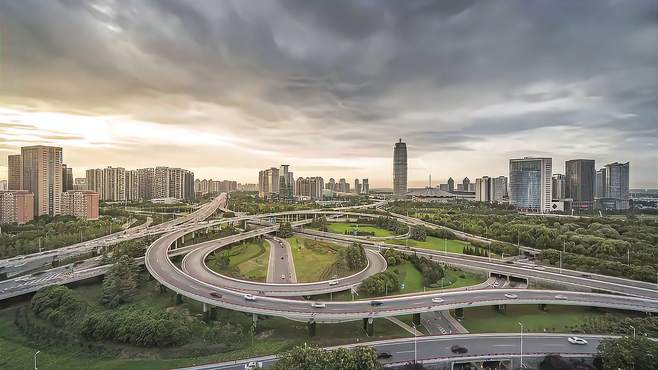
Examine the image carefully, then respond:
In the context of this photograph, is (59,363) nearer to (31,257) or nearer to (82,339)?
(82,339)

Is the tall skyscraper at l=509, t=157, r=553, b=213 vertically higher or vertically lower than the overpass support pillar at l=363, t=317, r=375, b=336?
higher

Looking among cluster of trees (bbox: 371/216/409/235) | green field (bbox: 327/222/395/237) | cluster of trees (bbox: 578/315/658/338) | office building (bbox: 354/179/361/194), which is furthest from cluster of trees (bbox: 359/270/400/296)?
office building (bbox: 354/179/361/194)

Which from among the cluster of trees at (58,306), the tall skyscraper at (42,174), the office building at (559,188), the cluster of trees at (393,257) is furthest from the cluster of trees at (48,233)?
the office building at (559,188)

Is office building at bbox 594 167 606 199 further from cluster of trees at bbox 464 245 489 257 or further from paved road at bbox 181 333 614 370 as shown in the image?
paved road at bbox 181 333 614 370

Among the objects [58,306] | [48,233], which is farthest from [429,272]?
[48,233]

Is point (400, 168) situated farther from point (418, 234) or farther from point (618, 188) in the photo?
point (418, 234)

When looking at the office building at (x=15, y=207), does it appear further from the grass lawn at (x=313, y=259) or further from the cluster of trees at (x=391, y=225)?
the cluster of trees at (x=391, y=225)

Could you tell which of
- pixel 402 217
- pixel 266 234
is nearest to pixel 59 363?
pixel 266 234
